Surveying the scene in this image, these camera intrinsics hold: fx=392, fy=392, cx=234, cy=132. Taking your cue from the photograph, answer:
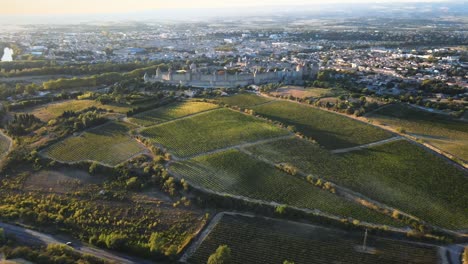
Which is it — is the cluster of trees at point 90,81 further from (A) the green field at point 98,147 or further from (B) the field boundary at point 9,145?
(A) the green field at point 98,147

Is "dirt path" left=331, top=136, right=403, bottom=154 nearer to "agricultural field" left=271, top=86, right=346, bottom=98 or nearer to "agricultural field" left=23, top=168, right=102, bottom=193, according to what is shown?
"agricultural field" left=271, top=86, right=346, bottom=98

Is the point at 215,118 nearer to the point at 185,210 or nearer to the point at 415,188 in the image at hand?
the point at 185,210

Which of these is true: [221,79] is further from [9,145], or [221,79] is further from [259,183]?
[259,183]

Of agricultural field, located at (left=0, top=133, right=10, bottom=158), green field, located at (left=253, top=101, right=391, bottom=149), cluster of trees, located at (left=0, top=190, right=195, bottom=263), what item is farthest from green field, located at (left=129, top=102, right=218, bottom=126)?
cluster of trees, located at (left=0, top=190, right=195, bottom=263)

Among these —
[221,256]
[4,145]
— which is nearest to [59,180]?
[4,145]

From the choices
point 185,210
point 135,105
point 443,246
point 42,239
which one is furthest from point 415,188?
point 135,105
